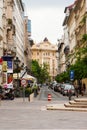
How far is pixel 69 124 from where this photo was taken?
871 inches

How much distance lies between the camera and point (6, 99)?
50.5m

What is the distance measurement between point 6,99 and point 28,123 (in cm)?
2818

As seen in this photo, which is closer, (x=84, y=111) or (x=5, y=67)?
(x=84, y=111)

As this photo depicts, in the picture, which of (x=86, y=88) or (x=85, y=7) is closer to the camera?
(x=86, y=88)

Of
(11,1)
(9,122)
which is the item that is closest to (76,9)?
(11,1)

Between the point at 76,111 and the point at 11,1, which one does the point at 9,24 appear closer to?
the point at 11,1

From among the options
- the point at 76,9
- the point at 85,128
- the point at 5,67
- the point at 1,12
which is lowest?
the point at 85,128

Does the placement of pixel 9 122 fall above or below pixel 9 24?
below

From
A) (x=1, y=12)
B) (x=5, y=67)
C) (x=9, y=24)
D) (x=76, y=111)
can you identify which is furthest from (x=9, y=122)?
(x=9, y=24)

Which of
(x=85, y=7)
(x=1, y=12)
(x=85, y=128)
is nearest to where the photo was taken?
(x=85, y=128)

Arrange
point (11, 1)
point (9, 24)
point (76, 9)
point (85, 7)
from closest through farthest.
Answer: point (9, 24) < point (11, 1) < point (85, 7) < point (76, 9)

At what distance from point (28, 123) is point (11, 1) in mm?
68402

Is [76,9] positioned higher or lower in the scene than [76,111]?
higher

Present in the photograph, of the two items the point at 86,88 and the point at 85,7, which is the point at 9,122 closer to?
the point at 86,88
